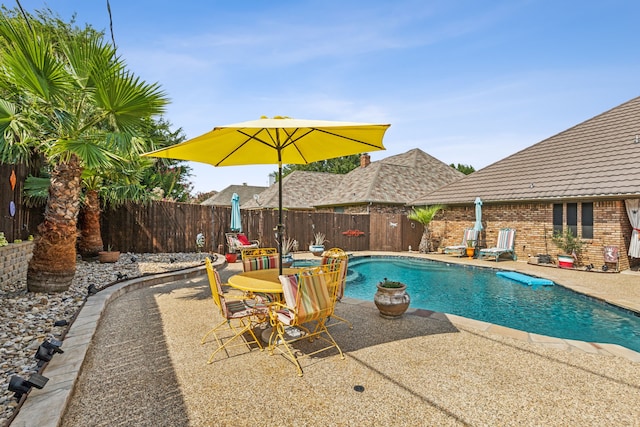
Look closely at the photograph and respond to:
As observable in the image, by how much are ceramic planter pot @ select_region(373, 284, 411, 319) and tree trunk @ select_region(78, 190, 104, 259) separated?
829 centimetres

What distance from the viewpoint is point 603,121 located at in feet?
44.2

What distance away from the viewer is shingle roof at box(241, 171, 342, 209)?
2377 centimetres

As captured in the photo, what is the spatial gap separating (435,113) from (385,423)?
10708mm

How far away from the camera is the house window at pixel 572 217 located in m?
11.6

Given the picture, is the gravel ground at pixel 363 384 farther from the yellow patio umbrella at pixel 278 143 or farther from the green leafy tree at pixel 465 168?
the green leafy tree at pixel 465 168

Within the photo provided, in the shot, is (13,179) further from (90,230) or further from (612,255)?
(612,255)

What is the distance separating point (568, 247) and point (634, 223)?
1856 millimetres

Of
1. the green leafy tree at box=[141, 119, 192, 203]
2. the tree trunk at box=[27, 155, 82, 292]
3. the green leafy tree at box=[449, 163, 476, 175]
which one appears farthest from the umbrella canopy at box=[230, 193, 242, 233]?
the green leafy tree at box=[449, 163, 476, 175]

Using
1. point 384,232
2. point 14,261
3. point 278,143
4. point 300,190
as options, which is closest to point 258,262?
point 278,143

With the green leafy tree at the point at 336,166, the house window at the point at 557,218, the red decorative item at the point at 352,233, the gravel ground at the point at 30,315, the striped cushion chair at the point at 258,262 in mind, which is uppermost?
the green leafy tree at the point at 336,166

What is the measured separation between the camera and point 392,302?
480 cm

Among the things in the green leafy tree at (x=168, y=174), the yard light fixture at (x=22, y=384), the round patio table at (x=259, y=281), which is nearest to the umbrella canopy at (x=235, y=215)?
the green leafy tree at (x=168, y=174)

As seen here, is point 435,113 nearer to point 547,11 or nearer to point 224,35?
point 547,11

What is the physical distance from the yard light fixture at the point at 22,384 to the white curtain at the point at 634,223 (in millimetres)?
14096
